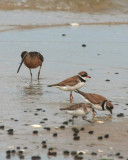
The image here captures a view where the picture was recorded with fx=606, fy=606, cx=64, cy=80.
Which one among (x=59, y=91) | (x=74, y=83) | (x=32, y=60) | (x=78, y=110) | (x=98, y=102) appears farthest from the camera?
(x=32, y=60)

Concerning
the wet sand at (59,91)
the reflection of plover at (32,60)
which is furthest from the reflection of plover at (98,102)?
the reflection of plover at (32,60)

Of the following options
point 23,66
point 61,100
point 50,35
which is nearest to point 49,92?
point 61,100

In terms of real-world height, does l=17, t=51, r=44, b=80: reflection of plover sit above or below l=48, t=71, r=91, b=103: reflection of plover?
below

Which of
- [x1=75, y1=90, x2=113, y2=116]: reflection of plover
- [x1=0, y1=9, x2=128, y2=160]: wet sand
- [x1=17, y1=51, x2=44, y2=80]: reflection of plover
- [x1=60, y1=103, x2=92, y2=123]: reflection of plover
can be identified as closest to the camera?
[x1=0, y1=9, x2=128, y2=160]: wet sand

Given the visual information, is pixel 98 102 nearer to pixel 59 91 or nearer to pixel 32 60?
pixel 59 91

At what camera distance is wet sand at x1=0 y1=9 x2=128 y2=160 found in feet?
32.0

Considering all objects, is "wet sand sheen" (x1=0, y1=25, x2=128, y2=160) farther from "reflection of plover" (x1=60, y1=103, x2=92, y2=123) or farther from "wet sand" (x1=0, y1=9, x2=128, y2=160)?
"reflection of plover" (x1=60, y1=103, x2=92, y2=123)

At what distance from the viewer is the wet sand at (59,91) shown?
9750mm

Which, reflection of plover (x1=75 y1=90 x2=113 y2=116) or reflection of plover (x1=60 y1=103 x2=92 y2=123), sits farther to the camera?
reflection of plover (x1=75 y1=90 x2=113 y2=116)

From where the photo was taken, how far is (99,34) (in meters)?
21.6

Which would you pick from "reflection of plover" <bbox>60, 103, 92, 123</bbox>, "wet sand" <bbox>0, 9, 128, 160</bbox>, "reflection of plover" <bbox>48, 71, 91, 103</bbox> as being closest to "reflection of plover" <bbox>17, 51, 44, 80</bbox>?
"wet sand" <bbox>0, 9, 128, 160</bbox>

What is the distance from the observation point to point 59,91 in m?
14.2

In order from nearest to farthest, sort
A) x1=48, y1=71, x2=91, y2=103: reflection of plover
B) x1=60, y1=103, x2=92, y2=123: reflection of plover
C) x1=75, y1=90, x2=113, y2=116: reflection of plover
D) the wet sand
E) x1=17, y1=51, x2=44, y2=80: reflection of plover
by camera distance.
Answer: the wet sand < x1=60, y1=103, x2=92, y2=123: reflection of plover < x1=75, y1=90, x2=113, y2=116: reflection of plover < x1=48, y1=71, x2=91, y2=103: reflection of plover < x1=17, y1=51, x2=44, y2=80: reflection of plover

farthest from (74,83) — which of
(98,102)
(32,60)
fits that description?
(32,60)
